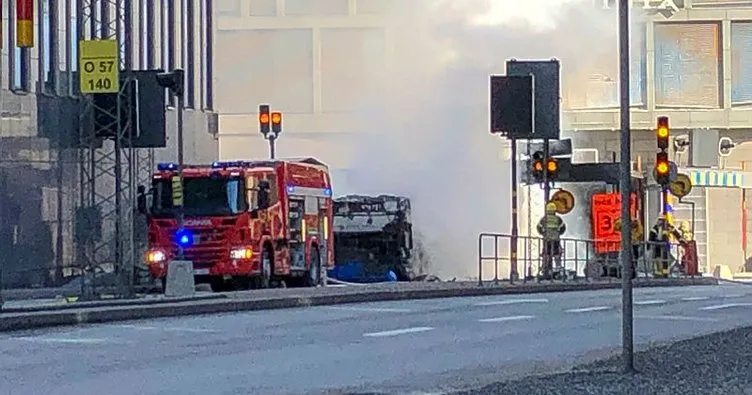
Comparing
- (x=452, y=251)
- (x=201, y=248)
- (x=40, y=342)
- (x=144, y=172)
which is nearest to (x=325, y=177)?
(x=201, y=248)

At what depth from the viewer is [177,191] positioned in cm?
3238

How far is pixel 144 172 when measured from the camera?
50.1m

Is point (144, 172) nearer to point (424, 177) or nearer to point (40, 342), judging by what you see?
point (424, 177)

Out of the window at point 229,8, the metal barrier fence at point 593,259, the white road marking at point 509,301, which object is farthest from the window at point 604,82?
the white road marking at point 509,301

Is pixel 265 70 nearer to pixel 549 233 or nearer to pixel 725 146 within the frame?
pixel 725 146

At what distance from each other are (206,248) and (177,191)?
14.8ft

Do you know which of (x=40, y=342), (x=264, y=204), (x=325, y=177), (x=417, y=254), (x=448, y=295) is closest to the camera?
(x=40, y=342)

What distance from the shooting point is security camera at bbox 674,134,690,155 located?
66438 millimetres

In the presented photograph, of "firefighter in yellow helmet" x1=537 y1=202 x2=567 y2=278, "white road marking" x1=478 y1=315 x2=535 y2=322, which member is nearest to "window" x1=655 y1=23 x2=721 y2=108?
"firefighter in yellow helmet" x1=537 y1=202 x2=567 y2=278

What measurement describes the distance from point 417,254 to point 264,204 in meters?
17.7

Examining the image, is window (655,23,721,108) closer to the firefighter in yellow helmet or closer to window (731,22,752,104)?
window (731,22,752,104)

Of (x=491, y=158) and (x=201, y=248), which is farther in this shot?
(x=491, y=158)

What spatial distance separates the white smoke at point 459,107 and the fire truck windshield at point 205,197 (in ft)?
64.9

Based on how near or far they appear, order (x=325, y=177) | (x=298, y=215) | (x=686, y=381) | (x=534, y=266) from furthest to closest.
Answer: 1. (x=534, y=266)
2. (x=325, y=177)
3. (x=298, y=215)
4. (x=686, y=381)
